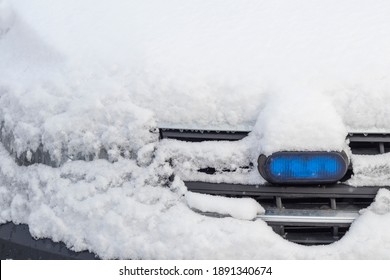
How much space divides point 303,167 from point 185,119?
1.68ft

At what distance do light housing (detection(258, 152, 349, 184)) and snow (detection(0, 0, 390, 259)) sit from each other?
36 millimetres

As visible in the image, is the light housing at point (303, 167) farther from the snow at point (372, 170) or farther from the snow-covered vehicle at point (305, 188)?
the snow at point (372, 170)

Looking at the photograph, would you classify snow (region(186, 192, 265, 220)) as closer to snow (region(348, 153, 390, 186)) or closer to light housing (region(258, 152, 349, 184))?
light housing (region(258, 152, 349, 184))

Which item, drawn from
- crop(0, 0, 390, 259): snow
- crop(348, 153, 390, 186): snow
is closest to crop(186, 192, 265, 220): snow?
crop(0, 0, 390, 259): snow

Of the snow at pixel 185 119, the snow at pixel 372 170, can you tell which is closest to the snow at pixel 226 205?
the snow at pixel 185 119

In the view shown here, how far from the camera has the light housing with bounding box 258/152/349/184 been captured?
238 cm

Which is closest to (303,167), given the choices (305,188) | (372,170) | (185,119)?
(305,188)

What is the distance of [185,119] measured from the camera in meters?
2.53

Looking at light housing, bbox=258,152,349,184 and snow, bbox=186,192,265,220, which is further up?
light housing, bbox=258,152,349,184

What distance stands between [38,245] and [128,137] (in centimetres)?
57

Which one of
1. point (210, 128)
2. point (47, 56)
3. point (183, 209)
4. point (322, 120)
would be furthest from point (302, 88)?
point (47, 56)

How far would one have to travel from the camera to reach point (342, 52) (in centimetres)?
259

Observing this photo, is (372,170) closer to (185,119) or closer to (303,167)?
(303,167)
